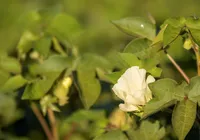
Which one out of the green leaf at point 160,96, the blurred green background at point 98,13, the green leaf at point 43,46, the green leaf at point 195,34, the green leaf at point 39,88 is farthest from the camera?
the blurred green background at point 98,13

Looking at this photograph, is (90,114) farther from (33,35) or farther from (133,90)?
(133,90)

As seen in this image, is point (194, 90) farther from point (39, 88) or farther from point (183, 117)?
point (39, 88)

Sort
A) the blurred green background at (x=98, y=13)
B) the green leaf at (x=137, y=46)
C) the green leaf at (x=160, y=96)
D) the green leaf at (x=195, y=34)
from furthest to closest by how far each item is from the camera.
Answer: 1. the blurred green background at (x=98, y=13)
2. the green leaf at (x=137, y=46)
3. the green leaf at (x=195, y=34)
4. the green leaf at (x=160, y=96)

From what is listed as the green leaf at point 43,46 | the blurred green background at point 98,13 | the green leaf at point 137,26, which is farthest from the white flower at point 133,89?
the blurred green background at point 98,13

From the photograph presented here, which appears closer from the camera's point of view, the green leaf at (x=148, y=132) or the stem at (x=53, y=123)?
the green leaf at (x=148, y=132)

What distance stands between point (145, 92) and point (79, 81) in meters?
0.40

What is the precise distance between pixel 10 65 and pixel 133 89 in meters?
0.60

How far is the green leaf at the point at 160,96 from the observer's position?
3.98 ft

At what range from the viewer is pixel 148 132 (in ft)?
4.68

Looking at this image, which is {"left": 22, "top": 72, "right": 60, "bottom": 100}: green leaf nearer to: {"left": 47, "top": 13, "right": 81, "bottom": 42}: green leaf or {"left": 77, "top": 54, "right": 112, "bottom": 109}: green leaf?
{"left": 77, "top": 54, "right": 112, "bottom": 109}: green leaf

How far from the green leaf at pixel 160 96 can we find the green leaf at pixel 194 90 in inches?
1.3

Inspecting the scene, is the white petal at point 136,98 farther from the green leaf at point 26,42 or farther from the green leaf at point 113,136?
the green leaf at point 26,42

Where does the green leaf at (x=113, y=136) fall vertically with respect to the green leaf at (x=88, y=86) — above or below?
above

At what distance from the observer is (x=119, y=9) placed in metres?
4.25
